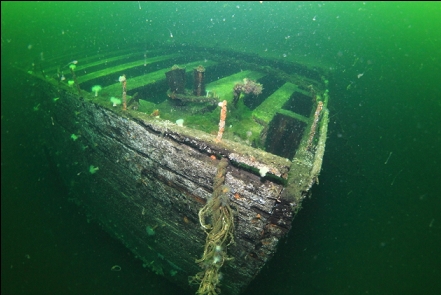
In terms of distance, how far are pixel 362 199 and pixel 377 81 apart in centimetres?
4659

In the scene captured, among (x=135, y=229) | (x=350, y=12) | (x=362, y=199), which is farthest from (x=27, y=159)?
(x=350, y=12)

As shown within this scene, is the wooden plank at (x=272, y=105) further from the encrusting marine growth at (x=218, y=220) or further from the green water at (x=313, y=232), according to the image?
the encrusting marine growth at (x=218, y=220)

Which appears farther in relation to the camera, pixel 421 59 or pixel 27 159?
pixel 421 59

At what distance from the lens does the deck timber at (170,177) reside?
350 cm

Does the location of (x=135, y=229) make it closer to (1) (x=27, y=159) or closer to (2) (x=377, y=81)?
(1) (x=27, y=159)

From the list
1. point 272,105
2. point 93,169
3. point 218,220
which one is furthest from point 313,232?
point 93,169

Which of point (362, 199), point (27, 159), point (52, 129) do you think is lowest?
point (27, 159)

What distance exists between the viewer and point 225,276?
4.67 meters

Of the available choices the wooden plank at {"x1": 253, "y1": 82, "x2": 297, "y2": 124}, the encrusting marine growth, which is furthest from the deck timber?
the encrusting marine growth

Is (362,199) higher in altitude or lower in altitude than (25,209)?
higher

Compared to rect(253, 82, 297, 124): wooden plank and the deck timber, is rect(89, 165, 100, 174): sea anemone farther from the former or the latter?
rect(253, 82, 297, 124): wooden plank

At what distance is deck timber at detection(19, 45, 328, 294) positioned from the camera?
3.50m

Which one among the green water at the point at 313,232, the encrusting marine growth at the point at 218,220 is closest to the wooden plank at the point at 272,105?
the green water at the point at 313,232

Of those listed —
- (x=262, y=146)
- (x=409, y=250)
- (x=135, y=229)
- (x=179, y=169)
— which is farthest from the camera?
(x=409, y=250)
